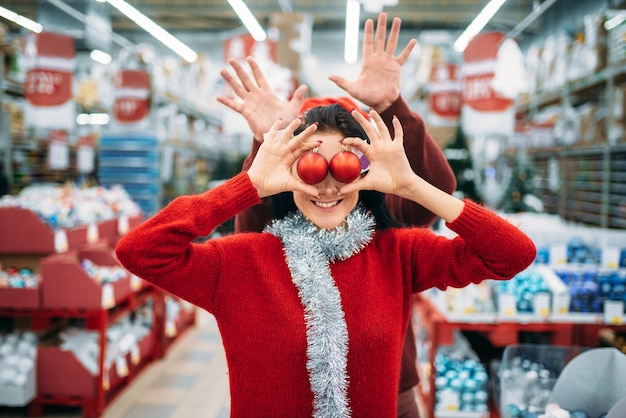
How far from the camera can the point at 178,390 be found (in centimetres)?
379

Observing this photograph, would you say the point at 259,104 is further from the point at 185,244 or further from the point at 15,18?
the point at 15,18

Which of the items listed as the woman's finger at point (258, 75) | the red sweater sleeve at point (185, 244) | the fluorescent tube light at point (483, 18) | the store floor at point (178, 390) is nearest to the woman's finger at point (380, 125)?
the red sweater sleeve at point (185, 244)

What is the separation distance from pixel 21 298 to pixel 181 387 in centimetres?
136

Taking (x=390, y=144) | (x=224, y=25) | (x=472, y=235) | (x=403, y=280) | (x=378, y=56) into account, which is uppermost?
(x=224, y=25)

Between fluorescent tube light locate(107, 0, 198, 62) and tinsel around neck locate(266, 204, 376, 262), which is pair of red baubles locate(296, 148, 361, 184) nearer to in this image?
tinsel around neck locate(266, 204, 376, 262)

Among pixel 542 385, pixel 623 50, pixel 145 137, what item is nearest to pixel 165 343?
pixel 145 137

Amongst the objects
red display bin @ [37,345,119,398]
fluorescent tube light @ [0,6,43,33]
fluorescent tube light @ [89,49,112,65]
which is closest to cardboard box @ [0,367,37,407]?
red display bin @ [37,345,119,398]

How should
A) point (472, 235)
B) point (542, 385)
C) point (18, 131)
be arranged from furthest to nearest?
point (18, 131), point (542, 385), point (472, 235)

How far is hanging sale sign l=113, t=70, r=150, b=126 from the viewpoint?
6.25 m

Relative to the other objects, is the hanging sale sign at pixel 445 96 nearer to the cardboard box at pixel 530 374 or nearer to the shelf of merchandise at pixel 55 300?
the shelf of merchandise at pixel 55 300

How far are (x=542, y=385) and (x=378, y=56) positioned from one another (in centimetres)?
133

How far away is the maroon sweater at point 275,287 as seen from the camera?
114 cm

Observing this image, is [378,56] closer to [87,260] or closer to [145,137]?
[87,260]

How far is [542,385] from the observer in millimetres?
1819
